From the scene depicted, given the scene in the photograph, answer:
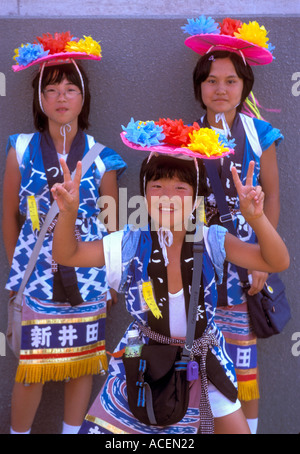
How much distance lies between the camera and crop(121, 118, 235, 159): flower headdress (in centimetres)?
259

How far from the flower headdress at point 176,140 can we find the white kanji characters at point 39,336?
1.27 metres

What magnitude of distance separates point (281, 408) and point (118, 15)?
8.88 ft

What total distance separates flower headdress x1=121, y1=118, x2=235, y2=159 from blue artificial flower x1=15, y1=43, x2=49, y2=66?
990 millimetres

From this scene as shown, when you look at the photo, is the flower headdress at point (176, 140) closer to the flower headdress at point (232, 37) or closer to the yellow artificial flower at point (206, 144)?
the yellow artificial flower at point (206, 144)

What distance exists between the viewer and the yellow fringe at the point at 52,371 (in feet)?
11.2

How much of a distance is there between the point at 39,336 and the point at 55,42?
1.62 m

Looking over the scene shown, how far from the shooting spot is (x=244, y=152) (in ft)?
11.3

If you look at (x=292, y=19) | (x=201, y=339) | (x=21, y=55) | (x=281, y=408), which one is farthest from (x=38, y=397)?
(x=292, y=19)

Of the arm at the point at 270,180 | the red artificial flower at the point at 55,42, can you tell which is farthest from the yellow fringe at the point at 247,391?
the red artificial flower at the point at 55,42

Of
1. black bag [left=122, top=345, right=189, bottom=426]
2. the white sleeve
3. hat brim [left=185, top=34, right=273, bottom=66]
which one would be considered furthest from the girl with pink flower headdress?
black bag [left=122, top=345, right=189, bottom=426]

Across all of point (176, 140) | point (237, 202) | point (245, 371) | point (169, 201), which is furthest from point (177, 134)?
point (245, 371)

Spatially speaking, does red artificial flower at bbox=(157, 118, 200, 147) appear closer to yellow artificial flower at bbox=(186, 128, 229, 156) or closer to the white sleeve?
yellow artificial flower at bbox=(186, 128, 229, 156)

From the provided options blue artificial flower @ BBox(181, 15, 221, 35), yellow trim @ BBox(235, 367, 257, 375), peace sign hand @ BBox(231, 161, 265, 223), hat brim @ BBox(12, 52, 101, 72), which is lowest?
yellow trim @ BBox(235, 367, 257, 375)

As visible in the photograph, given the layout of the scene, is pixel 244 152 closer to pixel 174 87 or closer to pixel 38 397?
pixel 174 87
